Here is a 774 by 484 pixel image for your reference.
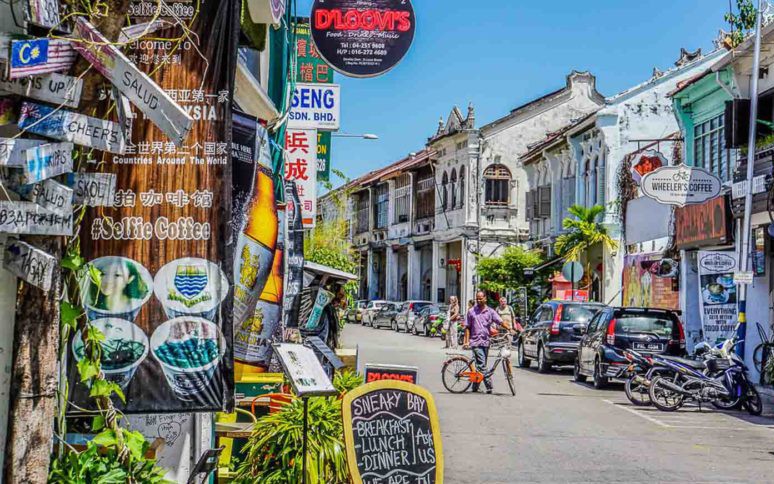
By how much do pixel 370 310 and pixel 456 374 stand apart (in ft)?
121

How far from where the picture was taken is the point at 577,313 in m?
25.4

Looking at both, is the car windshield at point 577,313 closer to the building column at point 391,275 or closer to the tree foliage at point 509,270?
the tree foliage at point 509,270

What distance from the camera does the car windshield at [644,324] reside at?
21.0 metres

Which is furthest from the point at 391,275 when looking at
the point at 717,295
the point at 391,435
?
the point at 391,435

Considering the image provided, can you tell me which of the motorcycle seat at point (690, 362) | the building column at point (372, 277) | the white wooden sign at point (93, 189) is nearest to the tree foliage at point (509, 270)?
the motorcycle seat at point (690, 362)

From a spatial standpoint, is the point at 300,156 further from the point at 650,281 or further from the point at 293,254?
the point at 650,281

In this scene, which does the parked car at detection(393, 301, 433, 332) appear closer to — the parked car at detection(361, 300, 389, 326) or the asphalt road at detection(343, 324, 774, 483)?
the parked car at detection(361, 300, 389, 326)

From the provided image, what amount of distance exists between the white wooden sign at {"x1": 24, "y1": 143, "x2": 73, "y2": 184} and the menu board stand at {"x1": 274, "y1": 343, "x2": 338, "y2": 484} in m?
2.43

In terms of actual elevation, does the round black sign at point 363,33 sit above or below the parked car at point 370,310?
above

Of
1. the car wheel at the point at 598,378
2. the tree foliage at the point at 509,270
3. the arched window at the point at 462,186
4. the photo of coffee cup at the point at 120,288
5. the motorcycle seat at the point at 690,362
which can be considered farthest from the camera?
the arched window at the point at 462,186

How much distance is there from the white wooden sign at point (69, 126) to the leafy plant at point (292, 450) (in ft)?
10.1

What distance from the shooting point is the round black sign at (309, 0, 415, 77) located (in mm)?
10469

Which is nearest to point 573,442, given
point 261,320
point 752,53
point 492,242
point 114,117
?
point 261,320

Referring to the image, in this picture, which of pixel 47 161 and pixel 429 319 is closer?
pixel 47 161
